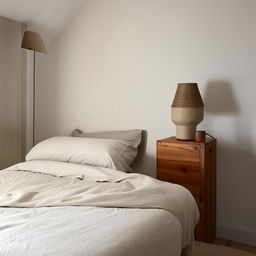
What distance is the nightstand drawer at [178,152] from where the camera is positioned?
2.18 metres

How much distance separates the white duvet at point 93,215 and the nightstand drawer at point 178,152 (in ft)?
1.34

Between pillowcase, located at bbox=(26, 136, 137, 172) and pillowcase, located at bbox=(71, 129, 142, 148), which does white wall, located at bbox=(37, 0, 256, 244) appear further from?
pillowcase, located at bbox=(26, 136, 137, 172)

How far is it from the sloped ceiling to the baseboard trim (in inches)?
97.0

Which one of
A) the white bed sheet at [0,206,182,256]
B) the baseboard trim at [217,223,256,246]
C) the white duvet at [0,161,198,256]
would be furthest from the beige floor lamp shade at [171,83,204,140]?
the white bed sheet at [0,206,182,256]

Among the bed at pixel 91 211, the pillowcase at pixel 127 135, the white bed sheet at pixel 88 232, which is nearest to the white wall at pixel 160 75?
the pillowcase at pixel 127 135

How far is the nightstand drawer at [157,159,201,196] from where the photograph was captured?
219 cm

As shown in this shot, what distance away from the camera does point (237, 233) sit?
2400 millimetres

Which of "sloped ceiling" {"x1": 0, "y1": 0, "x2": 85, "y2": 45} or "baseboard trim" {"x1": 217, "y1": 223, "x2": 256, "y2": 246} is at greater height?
"sloped ceiling" {"x1": 0, "y1": 0, "x2": 85, "y2": 45}

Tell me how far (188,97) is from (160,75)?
0.50 metres

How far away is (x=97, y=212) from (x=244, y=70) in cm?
160

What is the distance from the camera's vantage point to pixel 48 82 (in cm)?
332

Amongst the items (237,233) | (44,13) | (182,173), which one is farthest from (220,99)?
(44,13)

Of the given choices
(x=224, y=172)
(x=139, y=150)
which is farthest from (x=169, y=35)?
(x=224, y=172)

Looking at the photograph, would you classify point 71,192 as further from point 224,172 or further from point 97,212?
point 224,172
